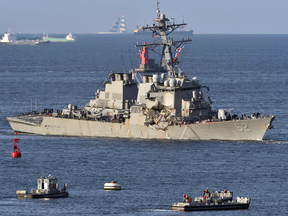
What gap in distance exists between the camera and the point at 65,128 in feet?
210

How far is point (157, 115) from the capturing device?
58.4 metres

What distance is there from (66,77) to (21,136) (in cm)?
4623

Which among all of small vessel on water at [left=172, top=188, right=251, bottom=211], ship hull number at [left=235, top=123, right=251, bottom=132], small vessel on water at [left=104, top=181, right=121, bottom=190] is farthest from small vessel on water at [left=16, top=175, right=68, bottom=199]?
ship hull number at [left=235, top=123, right=251, bottom=132]

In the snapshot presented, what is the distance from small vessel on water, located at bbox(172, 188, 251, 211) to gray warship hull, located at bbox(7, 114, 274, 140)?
1735cm

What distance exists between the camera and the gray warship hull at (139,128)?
2156 inches

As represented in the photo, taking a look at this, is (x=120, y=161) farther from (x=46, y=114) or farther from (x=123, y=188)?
(x=46, y=114)

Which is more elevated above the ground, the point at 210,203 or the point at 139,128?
the point at 139,128

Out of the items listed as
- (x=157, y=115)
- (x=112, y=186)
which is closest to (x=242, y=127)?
(x=157, y=115)

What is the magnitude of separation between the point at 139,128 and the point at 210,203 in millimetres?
21896

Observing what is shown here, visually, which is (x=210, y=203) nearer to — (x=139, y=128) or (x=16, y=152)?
(x=16, y=152)

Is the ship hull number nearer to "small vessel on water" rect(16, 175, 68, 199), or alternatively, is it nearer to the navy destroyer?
the navy destroyer

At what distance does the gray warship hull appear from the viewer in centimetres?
5475

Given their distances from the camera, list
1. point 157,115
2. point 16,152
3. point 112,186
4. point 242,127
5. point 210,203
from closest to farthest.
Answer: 1. point 210,203
2. point 112,186
3. point 16,152
4. point 242,127
5. point 157,115

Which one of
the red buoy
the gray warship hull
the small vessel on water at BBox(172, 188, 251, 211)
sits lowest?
the small vessel on water at BBox(172, 188, 251, 211)
